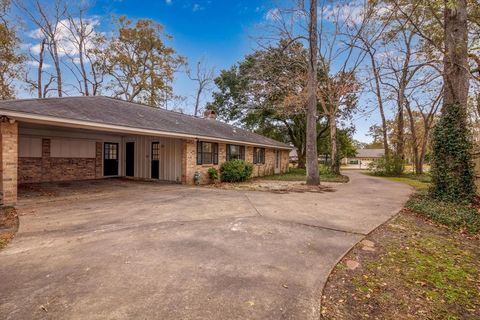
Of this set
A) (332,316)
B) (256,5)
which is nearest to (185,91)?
(256,5)

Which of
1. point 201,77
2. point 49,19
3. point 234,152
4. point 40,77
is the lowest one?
point 234,152

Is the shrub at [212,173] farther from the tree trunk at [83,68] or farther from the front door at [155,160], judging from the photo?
the tree trunk at [83,68]

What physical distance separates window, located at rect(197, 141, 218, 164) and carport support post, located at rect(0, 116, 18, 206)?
7.06 metres

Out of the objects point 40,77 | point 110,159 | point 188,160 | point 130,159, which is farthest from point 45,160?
point 40,77

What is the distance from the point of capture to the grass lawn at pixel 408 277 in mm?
2584

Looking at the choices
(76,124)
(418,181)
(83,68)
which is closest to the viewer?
(76,124)

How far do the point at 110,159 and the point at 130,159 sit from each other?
1.07m

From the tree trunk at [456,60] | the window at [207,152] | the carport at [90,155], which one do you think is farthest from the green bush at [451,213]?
the carport at [90,155]

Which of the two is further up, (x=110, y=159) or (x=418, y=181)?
(x=110, y=159)

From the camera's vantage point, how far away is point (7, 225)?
203 inches

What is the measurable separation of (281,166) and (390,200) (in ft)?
44.9

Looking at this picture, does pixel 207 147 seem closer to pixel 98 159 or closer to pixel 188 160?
pixel 188 160

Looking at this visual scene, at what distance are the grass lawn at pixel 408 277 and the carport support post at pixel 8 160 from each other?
817 cm

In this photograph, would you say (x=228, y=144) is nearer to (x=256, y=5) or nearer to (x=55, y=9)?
(x=256, y=5)
